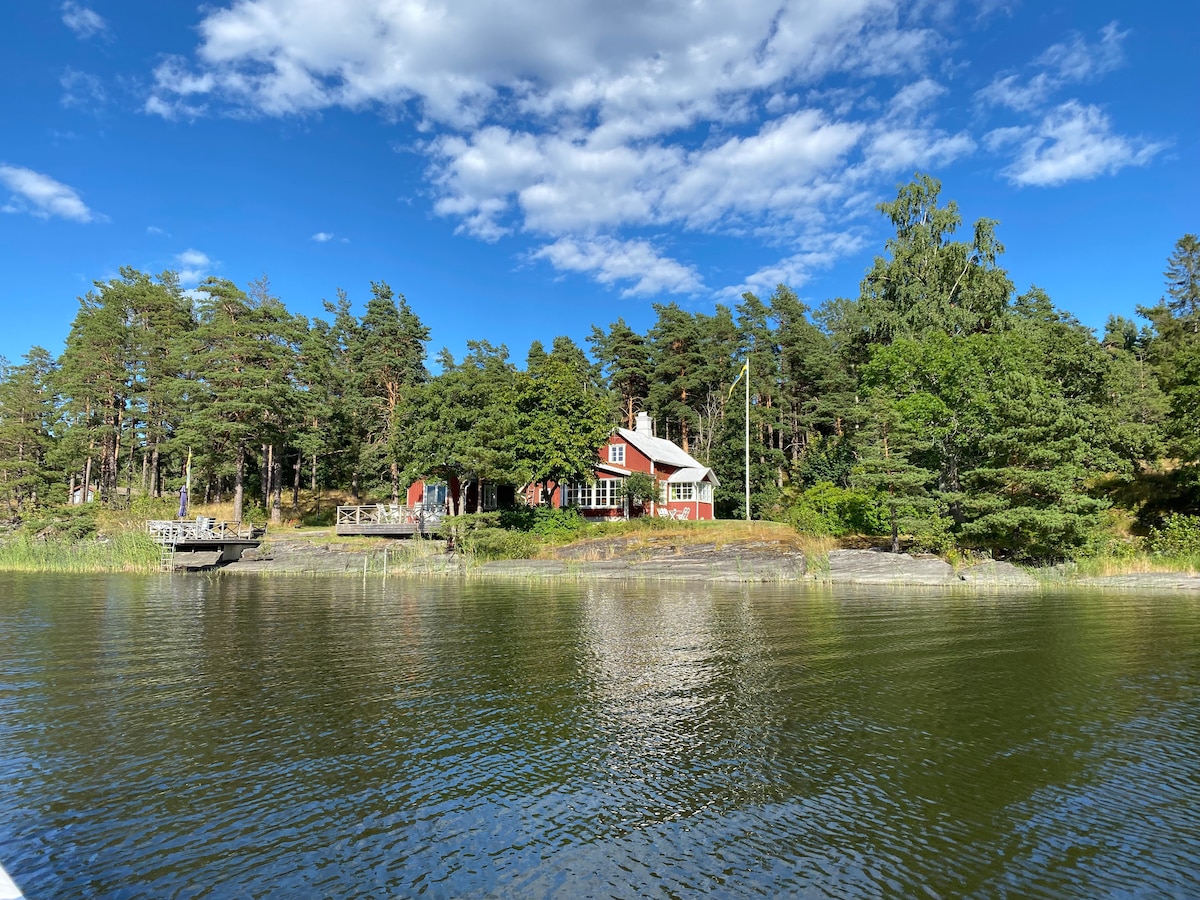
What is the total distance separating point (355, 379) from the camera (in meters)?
52.5

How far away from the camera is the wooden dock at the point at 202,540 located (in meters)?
34.3

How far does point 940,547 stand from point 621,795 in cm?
2663

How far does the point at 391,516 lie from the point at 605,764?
1407 inches

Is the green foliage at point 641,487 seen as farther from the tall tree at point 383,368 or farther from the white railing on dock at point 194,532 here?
the white railing on dock at point 194,532

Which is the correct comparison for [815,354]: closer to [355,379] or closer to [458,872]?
[355,379]

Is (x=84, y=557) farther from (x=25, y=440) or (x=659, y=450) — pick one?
(x=659, y=450)

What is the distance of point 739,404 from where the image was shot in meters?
55.7

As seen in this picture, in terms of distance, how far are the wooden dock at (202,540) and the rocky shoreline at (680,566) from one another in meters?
1.38

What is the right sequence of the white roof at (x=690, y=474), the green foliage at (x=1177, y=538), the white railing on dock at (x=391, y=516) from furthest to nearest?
the white roof at (x=690, y=474)
the white railing on dock at (x=391, y=516)
the green foliage at (x=1177, y=538)

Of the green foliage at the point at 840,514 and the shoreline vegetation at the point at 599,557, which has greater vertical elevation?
the green foliage at the point at 840,514

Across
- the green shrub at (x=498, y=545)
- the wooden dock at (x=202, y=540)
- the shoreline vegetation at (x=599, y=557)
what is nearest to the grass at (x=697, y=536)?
the shoreline vegetation at (x=599, y=557)

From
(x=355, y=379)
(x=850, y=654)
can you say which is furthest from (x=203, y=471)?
(x=850, y=654)

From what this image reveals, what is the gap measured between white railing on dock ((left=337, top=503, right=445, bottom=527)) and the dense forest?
2.93 m

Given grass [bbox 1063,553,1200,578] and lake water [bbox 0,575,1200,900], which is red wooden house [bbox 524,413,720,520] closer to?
grass [bbox 1063,553,1200,578]
